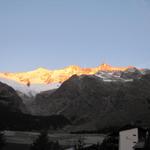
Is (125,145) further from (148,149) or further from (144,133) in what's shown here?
(148,149)

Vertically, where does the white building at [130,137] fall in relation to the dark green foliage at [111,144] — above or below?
above

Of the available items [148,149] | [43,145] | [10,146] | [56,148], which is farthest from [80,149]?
[10,146]

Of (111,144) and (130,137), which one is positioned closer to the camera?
(130,137)

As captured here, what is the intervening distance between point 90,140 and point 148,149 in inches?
5401

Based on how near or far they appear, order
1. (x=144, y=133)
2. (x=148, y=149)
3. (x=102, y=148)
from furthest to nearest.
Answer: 1. (x=102, y=148)
2. (x=144, y=133)
3. (x=148, y=149)

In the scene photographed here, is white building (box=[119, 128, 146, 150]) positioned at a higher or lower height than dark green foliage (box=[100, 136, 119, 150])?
higher

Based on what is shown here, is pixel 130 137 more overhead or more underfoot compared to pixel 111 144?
more overhead

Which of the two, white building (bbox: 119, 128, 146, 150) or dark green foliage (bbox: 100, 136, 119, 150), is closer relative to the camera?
white building (bbox: 119, 128, 146, 150)

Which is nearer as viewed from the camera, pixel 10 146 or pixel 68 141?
pixel 10 146

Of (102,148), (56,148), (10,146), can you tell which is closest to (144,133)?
(102,148)

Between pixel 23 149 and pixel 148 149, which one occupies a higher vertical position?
pixel 148 149

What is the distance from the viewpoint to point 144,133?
81.9 m

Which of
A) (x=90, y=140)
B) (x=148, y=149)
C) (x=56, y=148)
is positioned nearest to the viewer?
(x=148, y=149)

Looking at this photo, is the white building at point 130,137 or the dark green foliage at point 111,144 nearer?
the white building at point 130,137
